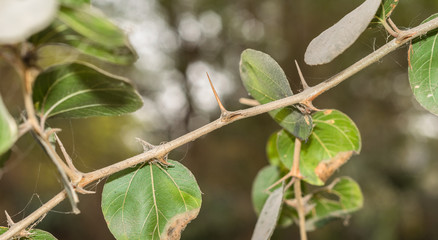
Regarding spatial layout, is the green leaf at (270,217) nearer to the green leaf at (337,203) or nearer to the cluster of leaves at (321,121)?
the cluster of leaves at (321,121)

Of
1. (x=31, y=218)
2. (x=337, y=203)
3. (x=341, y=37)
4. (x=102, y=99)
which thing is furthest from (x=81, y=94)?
(x=337, y=203)

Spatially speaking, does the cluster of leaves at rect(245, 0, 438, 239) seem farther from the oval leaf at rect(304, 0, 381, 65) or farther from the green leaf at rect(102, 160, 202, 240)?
the green leaf at rect(102, 160, 202, 240)

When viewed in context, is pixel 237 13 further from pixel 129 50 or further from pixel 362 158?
pixel 129 50

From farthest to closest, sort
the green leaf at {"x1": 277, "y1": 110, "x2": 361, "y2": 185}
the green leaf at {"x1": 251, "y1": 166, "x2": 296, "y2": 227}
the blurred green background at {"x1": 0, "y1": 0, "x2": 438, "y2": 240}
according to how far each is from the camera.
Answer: the blurred green background at {"x1": 0, "y1": 0, "x2": 438, "y2": 240}, the green leaf at {"x1": 251, "y1": 166, "x2": 296, "y2": 227}, the green leaf at {"x1": 277, "y1": 110, "x2": 361, "y2": 185}

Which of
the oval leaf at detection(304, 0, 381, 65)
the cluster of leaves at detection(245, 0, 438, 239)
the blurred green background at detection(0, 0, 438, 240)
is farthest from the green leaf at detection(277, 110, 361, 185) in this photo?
the blurred green background at detection(0, 0, 438, 240)

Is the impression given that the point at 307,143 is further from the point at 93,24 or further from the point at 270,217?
the point at 93,24

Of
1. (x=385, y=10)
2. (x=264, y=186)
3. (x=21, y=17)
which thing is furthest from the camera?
(x=264, y=186)
